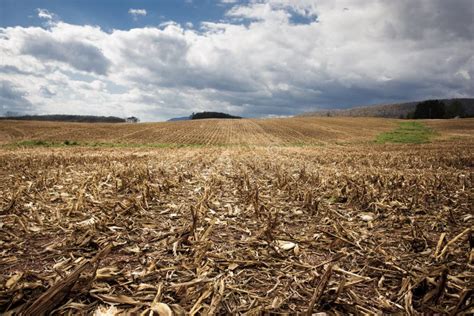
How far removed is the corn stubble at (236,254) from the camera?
7.35 ft

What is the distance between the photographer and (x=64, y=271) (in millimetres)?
2674

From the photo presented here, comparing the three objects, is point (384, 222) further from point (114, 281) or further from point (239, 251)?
point (114, 281)

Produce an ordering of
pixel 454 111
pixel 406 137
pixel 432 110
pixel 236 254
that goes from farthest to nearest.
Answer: pixel 454 111 < pixel 432 110 < pixel 406 137 < pixel 236 254

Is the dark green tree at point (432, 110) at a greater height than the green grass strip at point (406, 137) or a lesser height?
greater

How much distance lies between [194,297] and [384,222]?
352 centimetres

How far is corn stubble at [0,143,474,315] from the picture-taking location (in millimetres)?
2240

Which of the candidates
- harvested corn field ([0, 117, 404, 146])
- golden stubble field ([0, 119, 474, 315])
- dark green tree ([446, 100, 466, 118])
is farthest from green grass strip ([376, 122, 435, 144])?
dark green tree ([446, 100, 466, 118])

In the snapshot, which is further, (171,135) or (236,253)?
(171,135)

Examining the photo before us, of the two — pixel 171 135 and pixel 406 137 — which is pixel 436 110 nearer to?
pixel 406 137

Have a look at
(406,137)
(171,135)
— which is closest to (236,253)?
(171,135)

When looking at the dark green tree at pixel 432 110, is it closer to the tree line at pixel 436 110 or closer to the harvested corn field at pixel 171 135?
the tree line at pixel 436 110

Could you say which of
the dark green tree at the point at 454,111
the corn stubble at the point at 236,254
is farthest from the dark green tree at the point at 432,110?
the corn stubble at the point at 236,254

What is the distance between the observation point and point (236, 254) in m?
3.13

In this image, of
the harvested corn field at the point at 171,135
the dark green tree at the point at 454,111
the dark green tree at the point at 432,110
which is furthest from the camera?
the dark green tree at the point at 454,111
